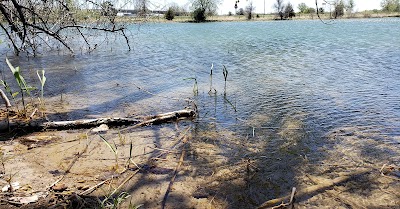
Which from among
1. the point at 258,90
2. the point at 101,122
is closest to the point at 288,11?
the point at 258,90

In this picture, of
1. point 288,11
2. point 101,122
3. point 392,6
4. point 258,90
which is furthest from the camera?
point 392,6

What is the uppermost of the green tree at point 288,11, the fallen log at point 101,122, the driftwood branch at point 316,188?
the green tree at point 288,11

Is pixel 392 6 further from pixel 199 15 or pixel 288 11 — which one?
pixel 199 15

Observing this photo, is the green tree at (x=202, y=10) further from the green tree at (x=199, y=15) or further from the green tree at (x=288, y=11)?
the green tree at (x=288, y=11)

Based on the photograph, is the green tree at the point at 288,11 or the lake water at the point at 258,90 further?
the green tree at the point at 288,11

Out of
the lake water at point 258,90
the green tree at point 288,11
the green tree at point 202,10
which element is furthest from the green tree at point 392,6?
the lake water at point 258,90

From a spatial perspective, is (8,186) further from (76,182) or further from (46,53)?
(46,53)

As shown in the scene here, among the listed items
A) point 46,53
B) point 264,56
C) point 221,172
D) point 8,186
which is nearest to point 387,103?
point 221,172

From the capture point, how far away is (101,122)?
16.4 feet

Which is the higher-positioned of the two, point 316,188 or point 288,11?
point 288,11

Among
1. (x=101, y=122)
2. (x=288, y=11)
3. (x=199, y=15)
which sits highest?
(x=199, y=15)

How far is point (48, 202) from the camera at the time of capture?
2.84m

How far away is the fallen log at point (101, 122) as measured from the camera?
4.73m

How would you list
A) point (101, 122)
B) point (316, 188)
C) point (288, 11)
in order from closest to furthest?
point (316, 188)
point (101, 122)
point (288, 11)
